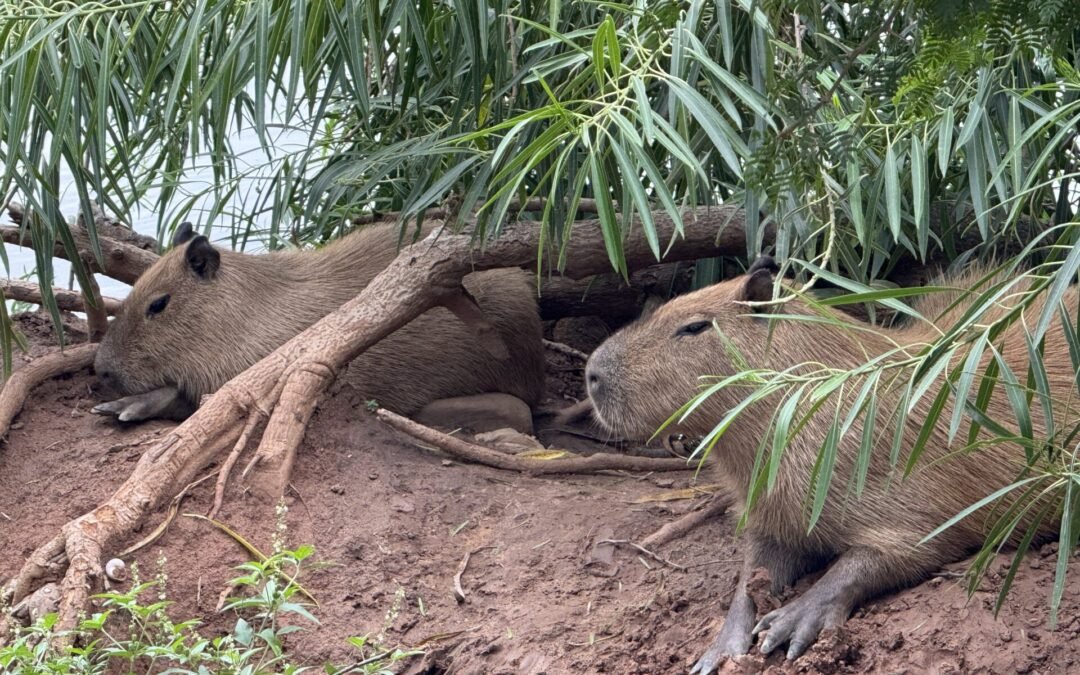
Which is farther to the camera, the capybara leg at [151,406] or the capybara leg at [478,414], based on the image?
the capybara leg at [478,414]

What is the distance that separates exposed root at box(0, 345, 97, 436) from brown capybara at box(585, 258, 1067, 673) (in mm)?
2212

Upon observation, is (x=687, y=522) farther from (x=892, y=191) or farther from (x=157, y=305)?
(x=157, y=305)

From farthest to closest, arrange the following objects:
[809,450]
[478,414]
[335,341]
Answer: [478,414]
[335,341]
[809,450]

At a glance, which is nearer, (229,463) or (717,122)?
(717,122)

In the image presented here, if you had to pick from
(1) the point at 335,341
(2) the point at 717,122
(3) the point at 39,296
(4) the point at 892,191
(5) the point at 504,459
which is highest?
(2) the point at 717,122

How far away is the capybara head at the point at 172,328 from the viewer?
5293 millimetres

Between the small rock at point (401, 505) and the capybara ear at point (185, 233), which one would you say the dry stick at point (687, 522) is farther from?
the capybara ear at point (185, 233)

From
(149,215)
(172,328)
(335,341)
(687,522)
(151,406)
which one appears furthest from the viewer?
(149,215)

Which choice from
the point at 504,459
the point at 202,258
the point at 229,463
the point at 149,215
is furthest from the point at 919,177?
the point at 149,215

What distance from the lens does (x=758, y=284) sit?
3.63 m

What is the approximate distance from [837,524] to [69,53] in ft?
8.55

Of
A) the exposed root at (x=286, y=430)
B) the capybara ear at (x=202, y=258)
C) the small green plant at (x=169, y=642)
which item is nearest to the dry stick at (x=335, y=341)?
the exposed root at (x=286, y=430)

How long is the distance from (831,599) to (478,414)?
7.61ft

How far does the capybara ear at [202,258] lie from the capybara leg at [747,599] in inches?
113
